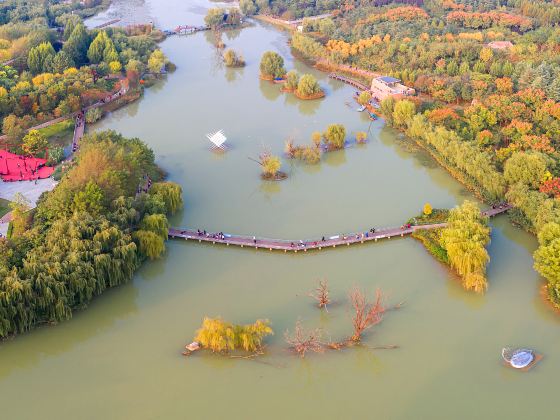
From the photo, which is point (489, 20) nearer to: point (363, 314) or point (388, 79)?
point (388, 79)

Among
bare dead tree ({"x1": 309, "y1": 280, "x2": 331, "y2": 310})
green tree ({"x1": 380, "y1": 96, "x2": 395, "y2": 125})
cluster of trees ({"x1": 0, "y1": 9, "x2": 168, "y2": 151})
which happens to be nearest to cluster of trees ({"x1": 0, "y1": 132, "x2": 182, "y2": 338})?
bare dead tree ({"x1": 309, "y1": 280, "x2": 331, "y2": 310})

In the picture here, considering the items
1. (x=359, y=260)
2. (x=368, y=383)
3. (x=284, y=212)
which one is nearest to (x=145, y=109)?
(x=284, y=212)

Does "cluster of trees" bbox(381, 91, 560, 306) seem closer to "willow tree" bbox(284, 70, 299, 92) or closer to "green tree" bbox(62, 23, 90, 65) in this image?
"willow tree" bbox(284, 70, 299, 92)

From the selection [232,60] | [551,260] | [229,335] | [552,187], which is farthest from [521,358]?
[232,60]

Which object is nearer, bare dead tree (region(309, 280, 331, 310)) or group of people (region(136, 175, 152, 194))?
bare dead tree (region(309, 280, 331, 310))

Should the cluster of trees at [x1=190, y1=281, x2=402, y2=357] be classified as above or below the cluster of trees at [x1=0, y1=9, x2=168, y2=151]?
below

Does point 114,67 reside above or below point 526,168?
below

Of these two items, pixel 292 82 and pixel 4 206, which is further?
pixel 292 82

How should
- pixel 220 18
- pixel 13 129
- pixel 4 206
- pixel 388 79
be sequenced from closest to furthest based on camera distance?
1. pixel 4 206
2. pixel 13 129
3. pixel 388 79
4. pixel 220 18
